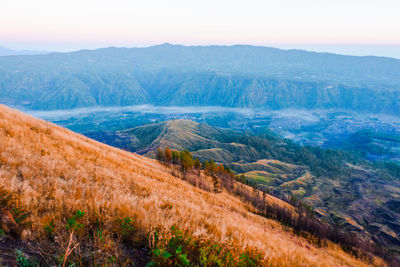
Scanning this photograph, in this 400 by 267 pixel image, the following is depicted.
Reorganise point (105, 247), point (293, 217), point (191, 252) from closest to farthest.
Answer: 1. point (105, 247)
2. point (191, 252)
3. point (293, 217)

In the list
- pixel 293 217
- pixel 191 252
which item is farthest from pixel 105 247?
pixel 293 217

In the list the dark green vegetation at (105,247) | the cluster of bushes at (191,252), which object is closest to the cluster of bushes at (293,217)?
the cluster of bushes at (191,252)

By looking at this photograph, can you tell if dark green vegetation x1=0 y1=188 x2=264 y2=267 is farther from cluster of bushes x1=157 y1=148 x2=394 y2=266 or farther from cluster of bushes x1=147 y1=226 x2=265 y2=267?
cluster of bushes x1=157 y1=148 x2=394 y2=266

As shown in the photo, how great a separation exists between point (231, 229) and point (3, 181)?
6610mm

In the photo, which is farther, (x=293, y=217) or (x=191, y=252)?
(x=293, y=217)

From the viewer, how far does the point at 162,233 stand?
16.1 ft

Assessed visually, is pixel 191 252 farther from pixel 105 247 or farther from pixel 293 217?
pixel 293 217

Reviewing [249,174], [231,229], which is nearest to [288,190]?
[249,174]

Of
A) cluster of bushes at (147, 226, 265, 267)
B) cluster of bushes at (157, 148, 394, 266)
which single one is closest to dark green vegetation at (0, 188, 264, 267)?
cluster of bushes at (147, 226, 265, 267)

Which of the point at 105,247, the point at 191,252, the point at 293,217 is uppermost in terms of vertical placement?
the point at 105,247

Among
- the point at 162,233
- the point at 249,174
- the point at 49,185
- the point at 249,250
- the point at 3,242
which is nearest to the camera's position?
the point at 3,242

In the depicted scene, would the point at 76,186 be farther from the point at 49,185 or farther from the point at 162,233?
the point at 162,233

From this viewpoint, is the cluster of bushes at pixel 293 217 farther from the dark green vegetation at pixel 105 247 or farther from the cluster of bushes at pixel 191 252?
the dark green vegetation at pixel 105 247

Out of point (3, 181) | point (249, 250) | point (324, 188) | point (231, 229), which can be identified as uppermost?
point (3, 181)
